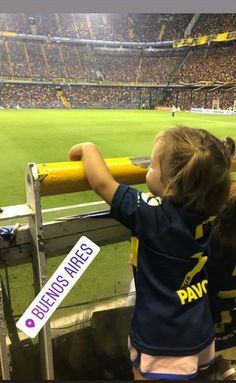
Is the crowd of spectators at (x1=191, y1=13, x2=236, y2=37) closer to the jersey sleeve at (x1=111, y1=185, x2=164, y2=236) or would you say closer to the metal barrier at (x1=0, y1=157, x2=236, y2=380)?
the metal barrier at (x1=0, y1=157, x2=236, y2=380)

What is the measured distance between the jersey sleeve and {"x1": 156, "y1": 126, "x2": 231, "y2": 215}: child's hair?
51 millimetres

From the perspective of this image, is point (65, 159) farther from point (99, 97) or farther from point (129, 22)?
point (99, 97)

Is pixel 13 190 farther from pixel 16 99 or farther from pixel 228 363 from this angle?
pixel 16 99

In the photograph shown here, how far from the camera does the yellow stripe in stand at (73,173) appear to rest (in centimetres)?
89

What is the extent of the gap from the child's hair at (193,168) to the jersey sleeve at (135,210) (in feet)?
0.17

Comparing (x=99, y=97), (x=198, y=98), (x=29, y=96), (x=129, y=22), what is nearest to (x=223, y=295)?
(x=129, y=22)

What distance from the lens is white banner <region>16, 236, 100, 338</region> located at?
3.00 feet

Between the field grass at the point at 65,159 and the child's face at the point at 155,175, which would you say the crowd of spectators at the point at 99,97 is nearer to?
the field grass at the point at 65,159

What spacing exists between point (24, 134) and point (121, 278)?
7.40 m

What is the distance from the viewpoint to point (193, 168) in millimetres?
832

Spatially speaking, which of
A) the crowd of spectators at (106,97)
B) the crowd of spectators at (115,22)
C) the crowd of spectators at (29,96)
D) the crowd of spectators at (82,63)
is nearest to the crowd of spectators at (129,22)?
the crowd of spectators at (115,22)

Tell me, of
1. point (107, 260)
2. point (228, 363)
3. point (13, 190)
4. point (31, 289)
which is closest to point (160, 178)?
point (31, 289)

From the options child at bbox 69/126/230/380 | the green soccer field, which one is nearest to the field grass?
the green soccer field

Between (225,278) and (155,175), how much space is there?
439 mm
